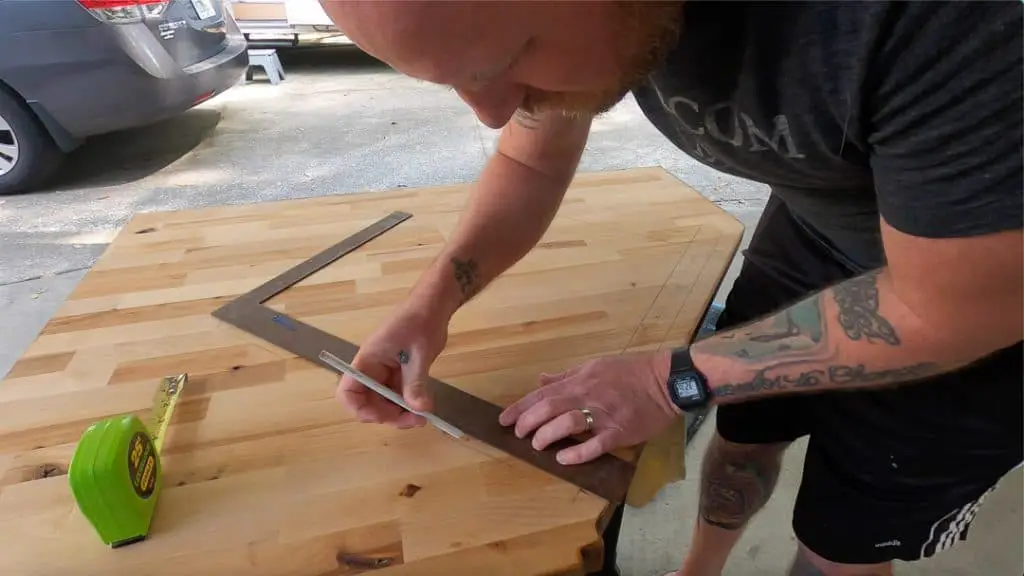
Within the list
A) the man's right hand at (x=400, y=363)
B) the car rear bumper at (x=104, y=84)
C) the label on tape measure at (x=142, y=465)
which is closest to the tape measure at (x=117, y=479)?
the label on tape measure at (x=142, y=465)

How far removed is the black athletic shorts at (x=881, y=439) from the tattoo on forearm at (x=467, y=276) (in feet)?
1.44

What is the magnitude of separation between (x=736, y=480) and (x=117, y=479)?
0.90 m

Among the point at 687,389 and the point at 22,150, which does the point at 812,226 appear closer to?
the point at 687,389

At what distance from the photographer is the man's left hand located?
2.46 feet

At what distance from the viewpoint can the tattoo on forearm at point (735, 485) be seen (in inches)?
44.1

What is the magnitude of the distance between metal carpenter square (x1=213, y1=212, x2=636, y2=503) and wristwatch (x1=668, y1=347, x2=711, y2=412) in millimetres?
92

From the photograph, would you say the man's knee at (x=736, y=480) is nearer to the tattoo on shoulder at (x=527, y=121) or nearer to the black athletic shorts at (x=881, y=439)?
the black athletic shorts at (x=881, y=439)

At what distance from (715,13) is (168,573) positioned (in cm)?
72

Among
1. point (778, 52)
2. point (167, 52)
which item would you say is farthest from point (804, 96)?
point (167, 52)

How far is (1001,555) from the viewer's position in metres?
1.37

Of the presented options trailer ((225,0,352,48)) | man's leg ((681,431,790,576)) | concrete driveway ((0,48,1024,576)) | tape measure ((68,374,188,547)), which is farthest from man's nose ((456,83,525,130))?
trailer ((225,0,352,48))

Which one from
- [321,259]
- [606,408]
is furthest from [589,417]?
[321,259]

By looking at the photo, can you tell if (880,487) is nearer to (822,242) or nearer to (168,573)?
(822,242)

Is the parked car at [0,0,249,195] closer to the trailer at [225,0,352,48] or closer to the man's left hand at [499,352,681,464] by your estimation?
the trailer at [225,0,352,48]
